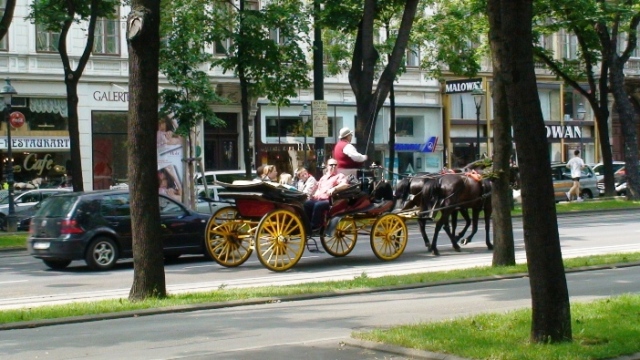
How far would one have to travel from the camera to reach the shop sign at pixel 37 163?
4147 centimetres

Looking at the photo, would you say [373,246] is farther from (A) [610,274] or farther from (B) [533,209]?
(B) [533,209]

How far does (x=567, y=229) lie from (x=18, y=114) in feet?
74.6

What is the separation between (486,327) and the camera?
1003cm

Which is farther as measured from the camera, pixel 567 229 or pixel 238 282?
pixel 567 229

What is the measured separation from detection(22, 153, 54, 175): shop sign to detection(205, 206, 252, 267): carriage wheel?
955 inches

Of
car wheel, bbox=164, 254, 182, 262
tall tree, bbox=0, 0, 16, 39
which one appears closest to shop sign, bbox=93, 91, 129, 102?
tall tree, bbox=0, 0, 16, 39

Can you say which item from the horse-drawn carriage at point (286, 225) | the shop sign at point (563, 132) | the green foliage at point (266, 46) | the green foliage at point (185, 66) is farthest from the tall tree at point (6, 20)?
the shop sign at point (563, 132)

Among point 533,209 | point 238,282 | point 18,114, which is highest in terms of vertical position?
point 18,114

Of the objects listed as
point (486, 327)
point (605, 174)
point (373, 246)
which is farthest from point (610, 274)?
point (605, 174)

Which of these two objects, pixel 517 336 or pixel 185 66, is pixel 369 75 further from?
pixel 517 336

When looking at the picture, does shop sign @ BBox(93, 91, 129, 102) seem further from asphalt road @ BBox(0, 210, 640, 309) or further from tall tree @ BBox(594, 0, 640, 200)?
tall tree @ BBox(594, 0, 640, 200)

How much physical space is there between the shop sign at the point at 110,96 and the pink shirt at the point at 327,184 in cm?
2507

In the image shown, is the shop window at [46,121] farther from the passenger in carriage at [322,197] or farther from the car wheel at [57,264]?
the passenger in carriage at [322,197]

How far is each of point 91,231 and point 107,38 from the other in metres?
24.8
